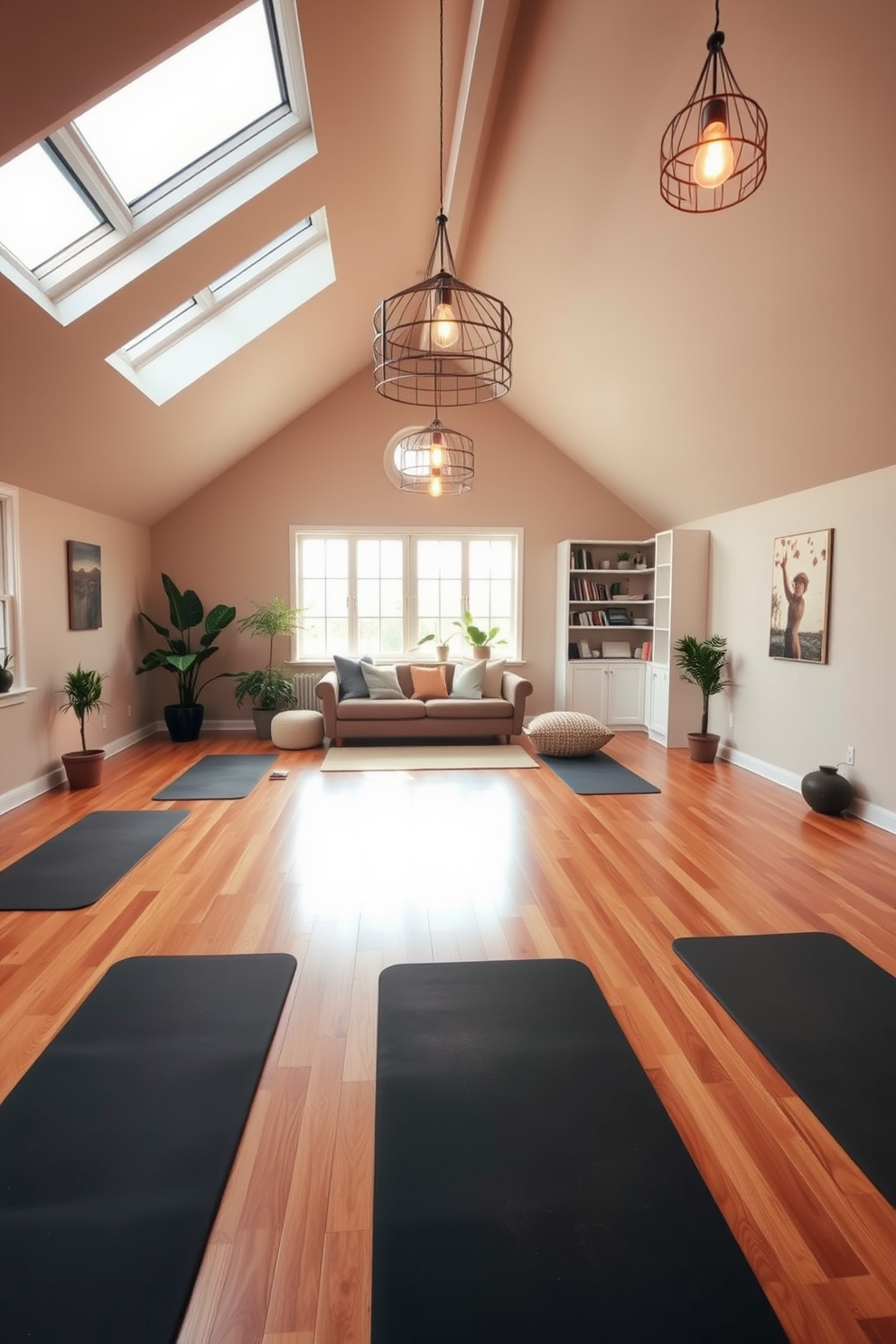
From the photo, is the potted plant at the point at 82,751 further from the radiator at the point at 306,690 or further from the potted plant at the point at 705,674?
the potted plant at the point at 705,674

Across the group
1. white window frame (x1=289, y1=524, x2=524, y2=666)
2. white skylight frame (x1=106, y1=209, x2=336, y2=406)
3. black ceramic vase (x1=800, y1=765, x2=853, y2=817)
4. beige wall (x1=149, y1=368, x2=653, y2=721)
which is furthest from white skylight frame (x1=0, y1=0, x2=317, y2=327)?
black ceramic vase (x1=800, y1=765, x2=853, y2=817)

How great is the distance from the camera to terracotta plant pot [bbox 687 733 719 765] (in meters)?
6.17

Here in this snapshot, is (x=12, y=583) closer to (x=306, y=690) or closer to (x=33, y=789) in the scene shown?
(x=33, y=789)

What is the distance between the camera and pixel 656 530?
8039 millimetres

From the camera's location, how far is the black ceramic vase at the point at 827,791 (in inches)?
181

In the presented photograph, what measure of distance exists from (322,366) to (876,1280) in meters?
6.91

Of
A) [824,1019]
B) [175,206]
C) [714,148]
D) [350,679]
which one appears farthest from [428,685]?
[714,148]

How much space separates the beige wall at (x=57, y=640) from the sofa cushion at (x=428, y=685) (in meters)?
2.81

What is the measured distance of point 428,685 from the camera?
23.6ft

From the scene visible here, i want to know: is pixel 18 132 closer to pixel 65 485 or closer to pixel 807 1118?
pixel 65 485

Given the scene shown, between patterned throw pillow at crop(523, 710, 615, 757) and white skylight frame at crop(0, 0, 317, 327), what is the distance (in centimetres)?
446

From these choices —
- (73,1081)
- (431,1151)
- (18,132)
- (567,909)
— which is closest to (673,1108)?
(431,1151)

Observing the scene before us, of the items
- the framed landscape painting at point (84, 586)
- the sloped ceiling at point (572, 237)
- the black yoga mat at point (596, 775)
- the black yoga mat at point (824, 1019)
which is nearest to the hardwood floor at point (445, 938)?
the black yoga mat at point (824, 1019)

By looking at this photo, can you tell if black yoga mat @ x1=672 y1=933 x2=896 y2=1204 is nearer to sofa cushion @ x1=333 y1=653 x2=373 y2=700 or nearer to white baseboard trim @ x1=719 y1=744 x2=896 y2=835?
white baseboard trim @ x1=719 y1=744 x2=896 y2=835
